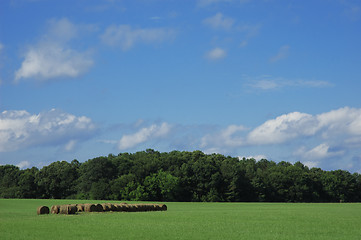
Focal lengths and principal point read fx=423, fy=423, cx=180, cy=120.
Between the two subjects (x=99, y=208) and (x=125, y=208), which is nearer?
(x=99, y=208)

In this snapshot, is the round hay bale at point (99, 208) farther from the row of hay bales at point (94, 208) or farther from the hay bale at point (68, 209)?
the hay bale at point (68, 209)

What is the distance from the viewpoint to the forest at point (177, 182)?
117125 mm

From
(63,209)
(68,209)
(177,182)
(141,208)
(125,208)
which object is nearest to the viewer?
(68,209)

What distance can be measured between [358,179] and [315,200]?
2460cm

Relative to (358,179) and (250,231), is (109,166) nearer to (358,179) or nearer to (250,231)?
(358,179)

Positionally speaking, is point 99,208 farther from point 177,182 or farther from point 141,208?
point 177,182

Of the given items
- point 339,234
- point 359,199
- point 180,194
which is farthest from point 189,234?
point 359,199

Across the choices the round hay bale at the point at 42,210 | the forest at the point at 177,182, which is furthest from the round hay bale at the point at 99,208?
the forest at the point at 177,182

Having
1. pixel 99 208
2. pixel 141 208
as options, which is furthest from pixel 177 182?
pixel 99 208

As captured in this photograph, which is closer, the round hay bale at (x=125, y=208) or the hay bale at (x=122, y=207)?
the hay bale at (x=122, y=207)

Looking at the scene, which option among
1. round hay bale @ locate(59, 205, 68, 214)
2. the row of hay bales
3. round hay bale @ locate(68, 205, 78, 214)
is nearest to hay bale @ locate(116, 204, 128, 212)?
the row of hay bales

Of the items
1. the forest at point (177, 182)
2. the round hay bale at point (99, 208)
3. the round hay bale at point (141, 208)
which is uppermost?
the forest at point (177, 182)

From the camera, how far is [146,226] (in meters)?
30.6

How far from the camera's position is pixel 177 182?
11700 centimetres
